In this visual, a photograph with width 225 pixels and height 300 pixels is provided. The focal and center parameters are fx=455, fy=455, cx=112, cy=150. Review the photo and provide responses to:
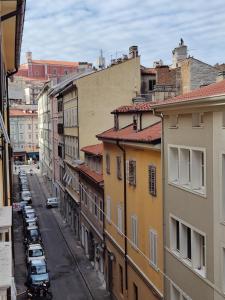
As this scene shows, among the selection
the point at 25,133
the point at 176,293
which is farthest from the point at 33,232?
the point at 25,133

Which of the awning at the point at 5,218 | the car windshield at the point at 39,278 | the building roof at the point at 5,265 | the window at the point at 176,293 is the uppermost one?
the awning at the point at 5,218

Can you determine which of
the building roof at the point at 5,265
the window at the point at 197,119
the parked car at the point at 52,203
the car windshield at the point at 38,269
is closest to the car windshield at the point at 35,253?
the car windshield at the point at 38,269

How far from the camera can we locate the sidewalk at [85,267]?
92.7ft

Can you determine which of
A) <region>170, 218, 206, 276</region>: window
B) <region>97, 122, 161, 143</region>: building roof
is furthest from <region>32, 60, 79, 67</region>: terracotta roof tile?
<region>170, 218, 206, 276</region>: window

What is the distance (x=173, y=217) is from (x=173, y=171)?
1.70m

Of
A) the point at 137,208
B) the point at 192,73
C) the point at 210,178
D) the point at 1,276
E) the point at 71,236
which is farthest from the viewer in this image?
the point at 71,236

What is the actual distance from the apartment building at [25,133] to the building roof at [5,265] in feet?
367

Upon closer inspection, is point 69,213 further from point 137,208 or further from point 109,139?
point 137,208

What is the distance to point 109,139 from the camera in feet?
82.9

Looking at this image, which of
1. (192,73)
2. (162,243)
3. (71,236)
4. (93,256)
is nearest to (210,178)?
(162,243)

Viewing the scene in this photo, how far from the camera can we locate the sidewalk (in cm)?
2825

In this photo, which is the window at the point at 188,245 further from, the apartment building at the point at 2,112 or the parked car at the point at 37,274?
the parked car at the point at 37,274

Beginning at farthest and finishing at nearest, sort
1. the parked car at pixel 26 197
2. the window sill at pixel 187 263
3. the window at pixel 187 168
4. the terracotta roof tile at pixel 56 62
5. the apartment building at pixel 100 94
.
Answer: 1. the terracotta roof tile at pixel 56 62
2. the parked car at pixel 26 197
3. the apartment building at pixel 100 94
4. the window at pixel 187 168
5. the window sill at pixel 187 263

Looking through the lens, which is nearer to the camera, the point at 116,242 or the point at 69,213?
the point at 116,242
